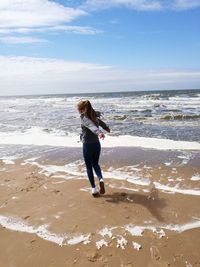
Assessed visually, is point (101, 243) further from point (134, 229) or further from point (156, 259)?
point (156, 259)

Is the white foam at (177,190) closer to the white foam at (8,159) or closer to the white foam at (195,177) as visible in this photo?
the white foam at (195,177)

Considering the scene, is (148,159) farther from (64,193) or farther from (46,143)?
(46,143)

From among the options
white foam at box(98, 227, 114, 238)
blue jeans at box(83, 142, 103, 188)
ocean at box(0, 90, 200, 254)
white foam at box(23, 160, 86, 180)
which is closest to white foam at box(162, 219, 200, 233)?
ocean at box(0, 90, 200, 254)

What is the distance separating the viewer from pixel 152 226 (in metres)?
4.71

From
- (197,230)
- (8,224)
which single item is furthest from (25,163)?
(197,230)

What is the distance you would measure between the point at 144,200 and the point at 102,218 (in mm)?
1055

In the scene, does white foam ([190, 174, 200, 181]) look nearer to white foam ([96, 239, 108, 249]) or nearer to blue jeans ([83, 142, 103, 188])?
blue jeans ([83, 142, 103, 188])

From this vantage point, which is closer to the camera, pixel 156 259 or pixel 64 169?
pixel 156 259

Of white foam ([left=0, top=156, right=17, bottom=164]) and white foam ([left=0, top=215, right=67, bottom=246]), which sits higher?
white foam ([left=0, top=156, right=17, bottom=164])

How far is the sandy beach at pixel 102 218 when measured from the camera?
13.1 feet

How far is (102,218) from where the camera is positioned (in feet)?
16.6

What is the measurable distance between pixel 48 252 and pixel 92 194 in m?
2.07

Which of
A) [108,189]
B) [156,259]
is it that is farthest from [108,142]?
[156,259]

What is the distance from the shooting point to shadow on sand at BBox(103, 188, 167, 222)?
536 centimetres
